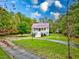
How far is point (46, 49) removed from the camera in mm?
7457

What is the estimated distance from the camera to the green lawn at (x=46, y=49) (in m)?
6.57

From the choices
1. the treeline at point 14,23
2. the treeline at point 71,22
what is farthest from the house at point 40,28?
the treeline at point 71,22

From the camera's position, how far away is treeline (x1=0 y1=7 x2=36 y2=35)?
22.1 feet

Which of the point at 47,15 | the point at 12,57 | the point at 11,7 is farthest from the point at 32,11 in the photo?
the point at 12,57

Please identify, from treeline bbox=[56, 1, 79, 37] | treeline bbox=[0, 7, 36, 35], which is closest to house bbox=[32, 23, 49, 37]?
treeline bbox=[0, 7, 36, 35]

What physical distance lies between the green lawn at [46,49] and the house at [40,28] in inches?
11.3

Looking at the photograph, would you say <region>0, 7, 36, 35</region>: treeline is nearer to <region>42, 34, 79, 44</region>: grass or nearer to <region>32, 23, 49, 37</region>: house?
<region>32, 23, 49, 37</region>: house

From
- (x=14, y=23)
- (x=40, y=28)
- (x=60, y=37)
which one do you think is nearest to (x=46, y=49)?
(x=60, y=37)

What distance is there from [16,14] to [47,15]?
0.95 metres

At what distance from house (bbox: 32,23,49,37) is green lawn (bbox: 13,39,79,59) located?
0.94 feet

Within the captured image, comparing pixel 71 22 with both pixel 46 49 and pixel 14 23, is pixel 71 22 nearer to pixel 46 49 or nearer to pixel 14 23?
pixel 46 49

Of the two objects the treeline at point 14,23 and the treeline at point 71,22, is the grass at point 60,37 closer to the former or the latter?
the treeline at point 71,22

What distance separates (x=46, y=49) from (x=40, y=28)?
3.21 feet

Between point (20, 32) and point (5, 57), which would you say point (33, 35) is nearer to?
point (20, 32)
